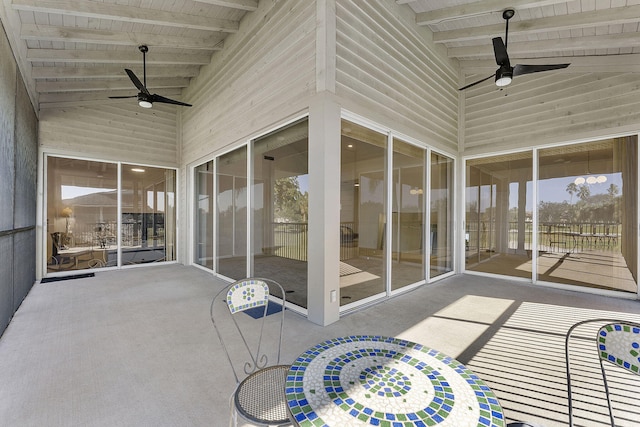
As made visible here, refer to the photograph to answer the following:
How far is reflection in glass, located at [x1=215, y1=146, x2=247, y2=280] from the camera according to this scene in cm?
471

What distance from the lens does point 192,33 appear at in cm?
475

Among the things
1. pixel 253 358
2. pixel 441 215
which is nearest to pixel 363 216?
pixel 441 215

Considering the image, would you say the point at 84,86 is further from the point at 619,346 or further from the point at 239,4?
the point at 619,346

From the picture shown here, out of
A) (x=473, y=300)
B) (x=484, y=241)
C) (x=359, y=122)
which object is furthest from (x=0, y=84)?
(x=484, y=241)

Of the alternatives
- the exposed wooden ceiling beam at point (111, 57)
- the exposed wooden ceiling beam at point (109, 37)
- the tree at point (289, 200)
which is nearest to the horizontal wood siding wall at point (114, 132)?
the exposed wooden ceiling beam at point (111, 57)

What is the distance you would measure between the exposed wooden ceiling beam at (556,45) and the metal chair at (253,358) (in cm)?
565

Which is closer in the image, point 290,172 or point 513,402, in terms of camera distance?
point 513,402

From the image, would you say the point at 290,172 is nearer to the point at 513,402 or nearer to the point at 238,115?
the point at 238,115

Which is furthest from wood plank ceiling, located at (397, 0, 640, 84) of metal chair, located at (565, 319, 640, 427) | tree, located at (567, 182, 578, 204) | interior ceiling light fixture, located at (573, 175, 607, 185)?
metal chair, located at (565, 319, 640, 427)

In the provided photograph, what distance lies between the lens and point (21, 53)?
12.3 feet

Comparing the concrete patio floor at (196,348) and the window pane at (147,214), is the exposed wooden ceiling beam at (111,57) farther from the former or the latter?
the concrete patio floor at (196,348)

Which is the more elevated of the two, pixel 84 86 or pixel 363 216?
pixel 84 86

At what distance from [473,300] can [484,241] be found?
2.22m

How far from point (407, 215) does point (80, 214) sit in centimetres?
659
